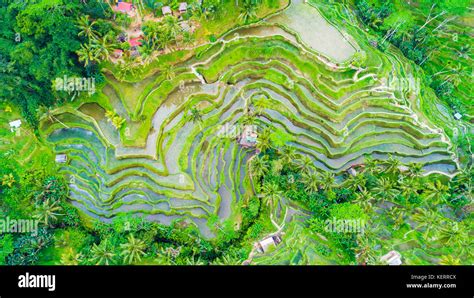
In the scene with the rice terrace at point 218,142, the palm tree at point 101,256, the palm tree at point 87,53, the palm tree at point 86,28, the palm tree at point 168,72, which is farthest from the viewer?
the palm tree at point 168,72

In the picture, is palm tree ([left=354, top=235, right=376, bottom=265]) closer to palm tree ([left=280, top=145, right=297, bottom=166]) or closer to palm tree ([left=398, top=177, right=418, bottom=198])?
palm tree ([left=398, top=177, right=418, bottom=198])

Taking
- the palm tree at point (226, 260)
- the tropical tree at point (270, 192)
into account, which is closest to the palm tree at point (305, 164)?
the tropical tree at point (270, 192)

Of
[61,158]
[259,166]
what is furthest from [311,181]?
[61,158]

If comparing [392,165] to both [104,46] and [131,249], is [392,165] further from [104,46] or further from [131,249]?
[104,46]

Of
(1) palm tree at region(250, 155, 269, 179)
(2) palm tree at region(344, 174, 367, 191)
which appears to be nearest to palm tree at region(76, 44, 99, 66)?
(1) palm tree at region(250, 155, 269, 179)

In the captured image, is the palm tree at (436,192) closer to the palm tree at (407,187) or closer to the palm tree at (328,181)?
the palm tree at (407,187)
